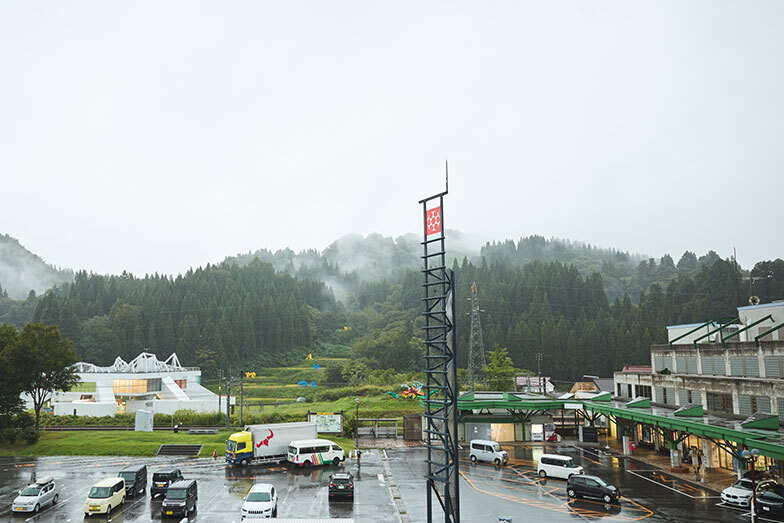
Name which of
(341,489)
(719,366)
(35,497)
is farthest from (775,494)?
(35,497)

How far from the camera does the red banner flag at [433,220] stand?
17.3 m

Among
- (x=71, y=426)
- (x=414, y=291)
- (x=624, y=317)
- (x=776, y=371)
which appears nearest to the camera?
(x=776, y=371)

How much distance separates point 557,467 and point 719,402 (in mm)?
14234

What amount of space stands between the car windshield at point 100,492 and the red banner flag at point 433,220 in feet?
68.4

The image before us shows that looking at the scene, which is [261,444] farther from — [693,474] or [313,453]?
[693,474]

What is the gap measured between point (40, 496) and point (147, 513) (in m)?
5.19

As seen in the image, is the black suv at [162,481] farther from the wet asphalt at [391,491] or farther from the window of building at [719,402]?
the window of building at [719,402]

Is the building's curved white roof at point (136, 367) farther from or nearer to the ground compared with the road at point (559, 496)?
farther from the ground

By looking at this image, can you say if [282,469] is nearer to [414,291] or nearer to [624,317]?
[624,317]

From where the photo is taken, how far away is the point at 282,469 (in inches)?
1420

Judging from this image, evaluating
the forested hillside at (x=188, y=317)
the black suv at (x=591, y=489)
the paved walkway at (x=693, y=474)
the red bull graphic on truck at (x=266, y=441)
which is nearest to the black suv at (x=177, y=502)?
the red bull graphic on truck at (x=266, y=441)

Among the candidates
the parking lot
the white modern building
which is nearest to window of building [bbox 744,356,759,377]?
the parking lot

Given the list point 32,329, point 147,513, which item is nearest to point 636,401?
point 147,513

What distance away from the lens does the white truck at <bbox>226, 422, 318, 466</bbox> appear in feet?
122
